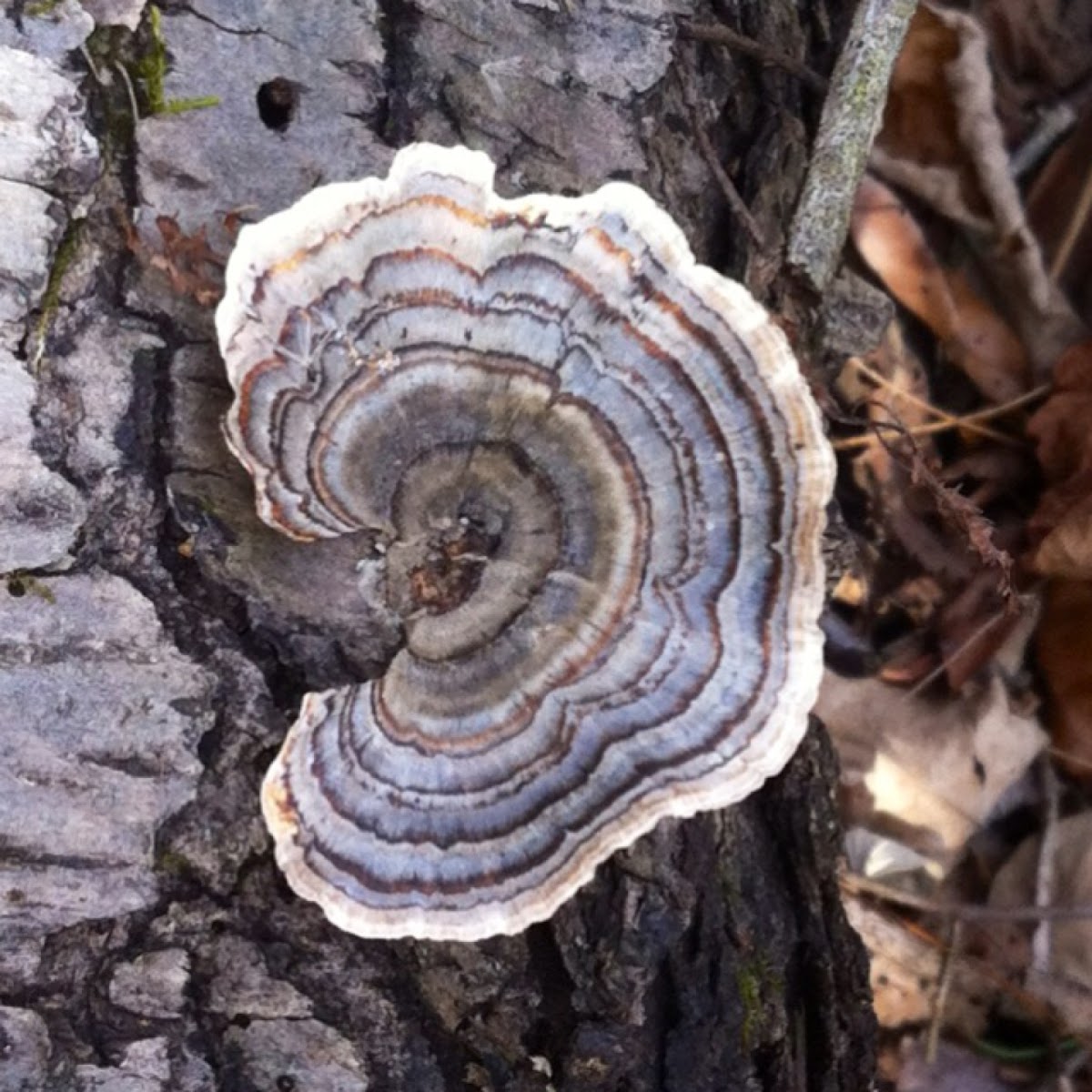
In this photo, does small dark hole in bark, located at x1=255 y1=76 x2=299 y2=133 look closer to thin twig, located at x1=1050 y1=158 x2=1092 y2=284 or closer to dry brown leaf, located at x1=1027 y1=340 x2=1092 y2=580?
dry brown leaf, located at x1=1027 y1=340 x2=1092 y2=580

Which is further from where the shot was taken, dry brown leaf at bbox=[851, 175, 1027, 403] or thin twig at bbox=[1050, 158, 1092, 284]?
thin twig at bbox=[1050, 158, 1092, 284]

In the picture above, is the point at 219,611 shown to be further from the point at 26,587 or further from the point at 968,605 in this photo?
the point at 968,605

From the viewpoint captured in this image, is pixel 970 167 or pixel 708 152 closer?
pixel 708 152

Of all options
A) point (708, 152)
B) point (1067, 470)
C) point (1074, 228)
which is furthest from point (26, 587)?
point (1074, 228)

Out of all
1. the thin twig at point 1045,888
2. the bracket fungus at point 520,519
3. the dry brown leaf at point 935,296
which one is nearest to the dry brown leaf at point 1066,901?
the thin twig at point 1045,888

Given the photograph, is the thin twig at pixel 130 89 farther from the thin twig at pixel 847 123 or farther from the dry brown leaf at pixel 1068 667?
the dry brown leaf at pixel 1068 667

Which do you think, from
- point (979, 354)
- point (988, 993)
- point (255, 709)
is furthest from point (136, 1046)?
point (979, 354)

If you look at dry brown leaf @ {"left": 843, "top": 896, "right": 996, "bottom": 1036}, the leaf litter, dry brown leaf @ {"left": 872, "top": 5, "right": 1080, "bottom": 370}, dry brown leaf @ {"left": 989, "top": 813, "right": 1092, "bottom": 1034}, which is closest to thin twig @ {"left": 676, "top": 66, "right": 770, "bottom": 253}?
the leaf litter
